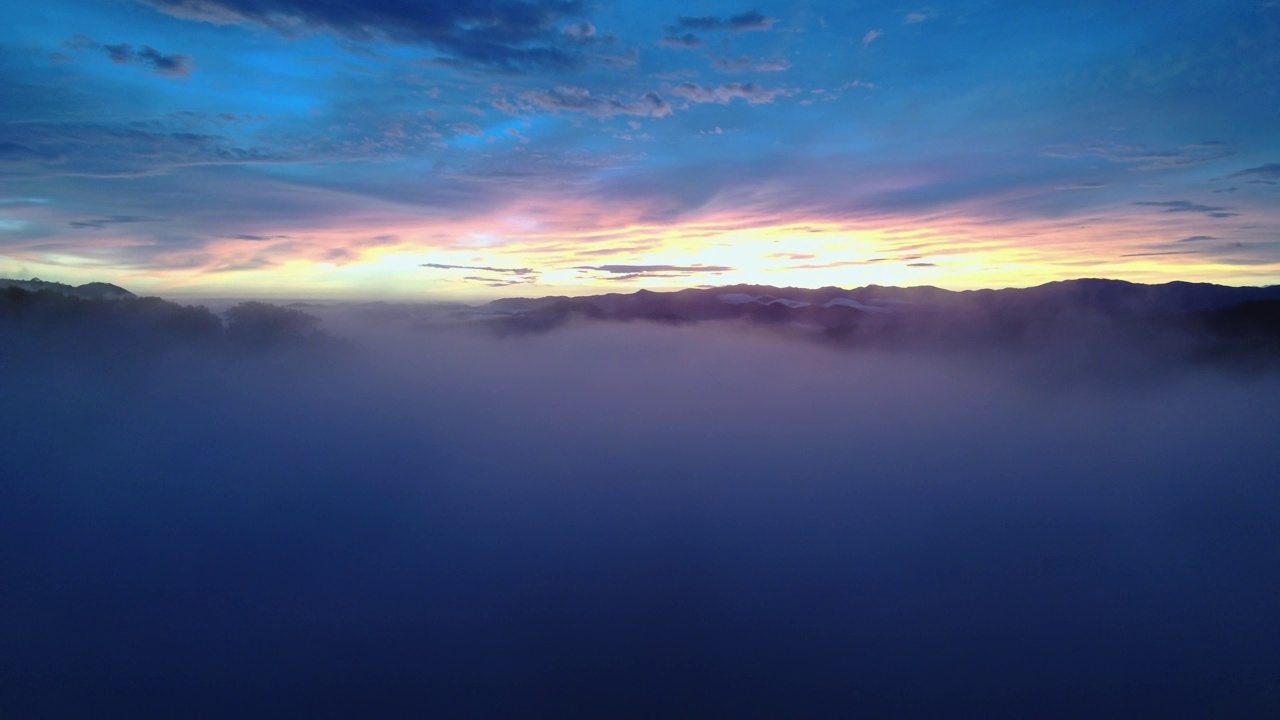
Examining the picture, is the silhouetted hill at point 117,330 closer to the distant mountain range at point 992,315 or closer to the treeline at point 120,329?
the treeline at point 120,329

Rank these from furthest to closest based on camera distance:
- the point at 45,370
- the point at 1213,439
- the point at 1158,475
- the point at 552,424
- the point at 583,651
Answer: the point at 552,424, the point at 1213,439, the point at 1158,475, the point at 45,370, the point at 583,651

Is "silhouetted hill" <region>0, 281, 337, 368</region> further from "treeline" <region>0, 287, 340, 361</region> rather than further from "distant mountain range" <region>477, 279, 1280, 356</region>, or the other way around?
"distant mountain range" <region>477, 279, 1280, 356</region>

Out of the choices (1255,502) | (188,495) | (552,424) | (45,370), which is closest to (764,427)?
(552,424)

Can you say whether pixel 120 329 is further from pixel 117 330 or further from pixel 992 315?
pixel 992 315

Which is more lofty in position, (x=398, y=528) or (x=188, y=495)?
(x=188, y=495)

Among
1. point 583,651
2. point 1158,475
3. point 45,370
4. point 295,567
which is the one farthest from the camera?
point 1158,475

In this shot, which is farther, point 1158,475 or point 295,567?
point 1158,475

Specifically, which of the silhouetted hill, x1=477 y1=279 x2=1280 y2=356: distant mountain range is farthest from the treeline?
x1=477 y1=279 x2=1280 y2=356: distant mountain range

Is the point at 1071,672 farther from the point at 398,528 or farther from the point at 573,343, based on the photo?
the point at 573,343

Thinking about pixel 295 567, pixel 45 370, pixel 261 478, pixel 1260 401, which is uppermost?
pixel 45 370

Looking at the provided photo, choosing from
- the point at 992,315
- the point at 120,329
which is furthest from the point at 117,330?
the point at 992,315

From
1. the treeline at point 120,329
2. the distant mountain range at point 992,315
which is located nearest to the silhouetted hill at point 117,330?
the treeline at point 120,329
